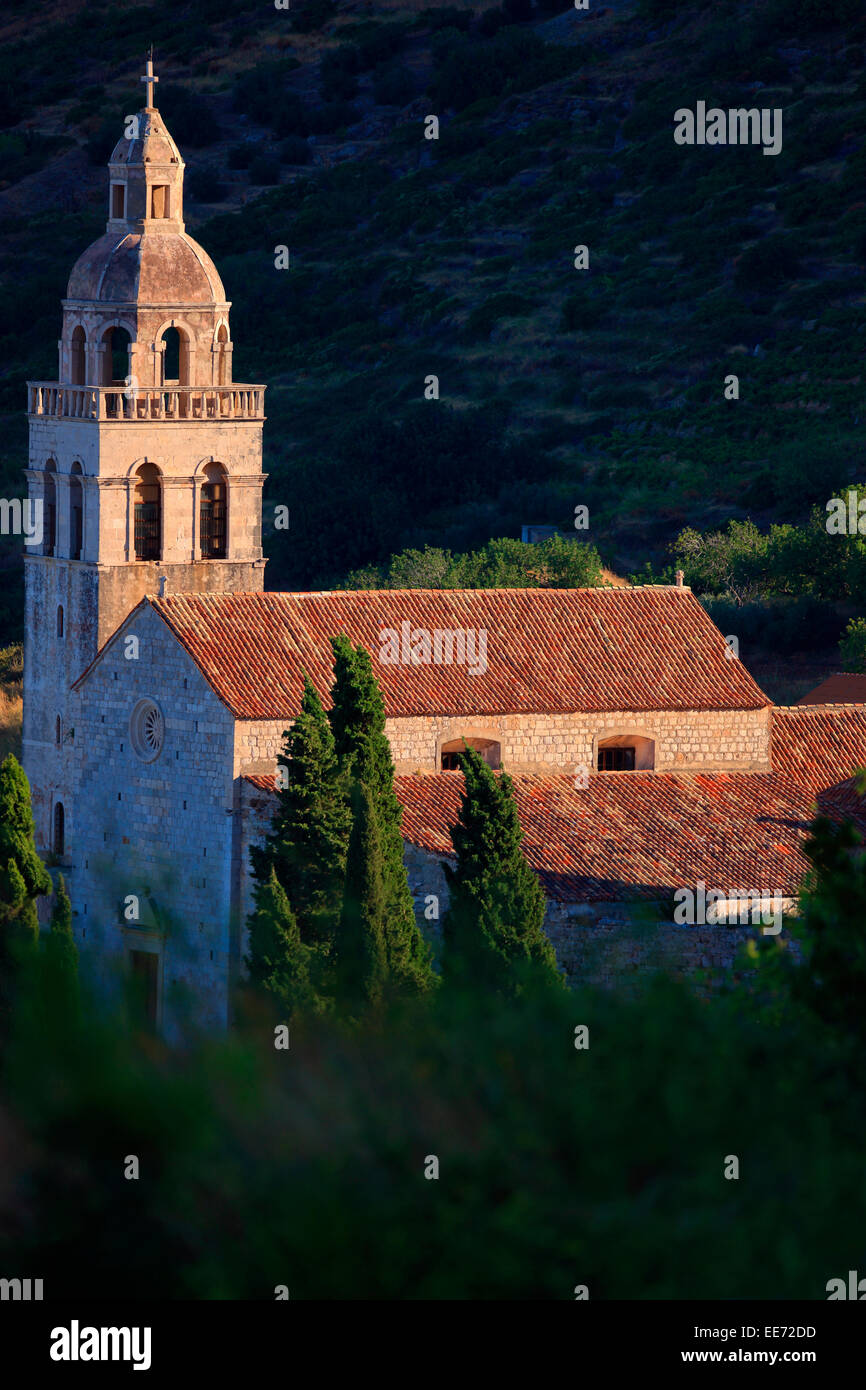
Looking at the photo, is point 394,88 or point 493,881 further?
point 394,88

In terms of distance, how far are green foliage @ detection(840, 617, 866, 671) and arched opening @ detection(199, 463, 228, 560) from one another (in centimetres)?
1415

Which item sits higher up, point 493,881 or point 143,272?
point 143,272

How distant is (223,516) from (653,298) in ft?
133

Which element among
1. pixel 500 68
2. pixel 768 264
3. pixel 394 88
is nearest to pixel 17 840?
pixel 768 264

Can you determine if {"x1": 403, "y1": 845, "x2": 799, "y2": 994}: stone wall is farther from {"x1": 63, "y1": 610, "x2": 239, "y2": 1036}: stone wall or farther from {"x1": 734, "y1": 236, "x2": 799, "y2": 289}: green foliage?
{"x1": 734, "y1": 236, "x2": 799, "y2": 289}: green foliage

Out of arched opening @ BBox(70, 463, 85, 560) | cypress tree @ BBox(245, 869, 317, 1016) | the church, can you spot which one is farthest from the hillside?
cypress tree @ BBox(245, 869, 317, 1016)

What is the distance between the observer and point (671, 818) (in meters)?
38.6

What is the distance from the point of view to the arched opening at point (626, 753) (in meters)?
40.5

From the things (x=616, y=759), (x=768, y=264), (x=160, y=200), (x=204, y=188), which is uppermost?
(x=204, y=188)

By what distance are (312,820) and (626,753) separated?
749cm

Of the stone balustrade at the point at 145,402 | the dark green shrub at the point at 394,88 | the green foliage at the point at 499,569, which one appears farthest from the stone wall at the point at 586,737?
the dark green shrub at the point at 394,88

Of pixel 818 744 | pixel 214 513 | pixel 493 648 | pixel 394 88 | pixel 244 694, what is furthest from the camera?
pixel 394 88

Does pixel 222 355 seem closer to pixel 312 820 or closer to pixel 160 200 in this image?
pixel 160 200
